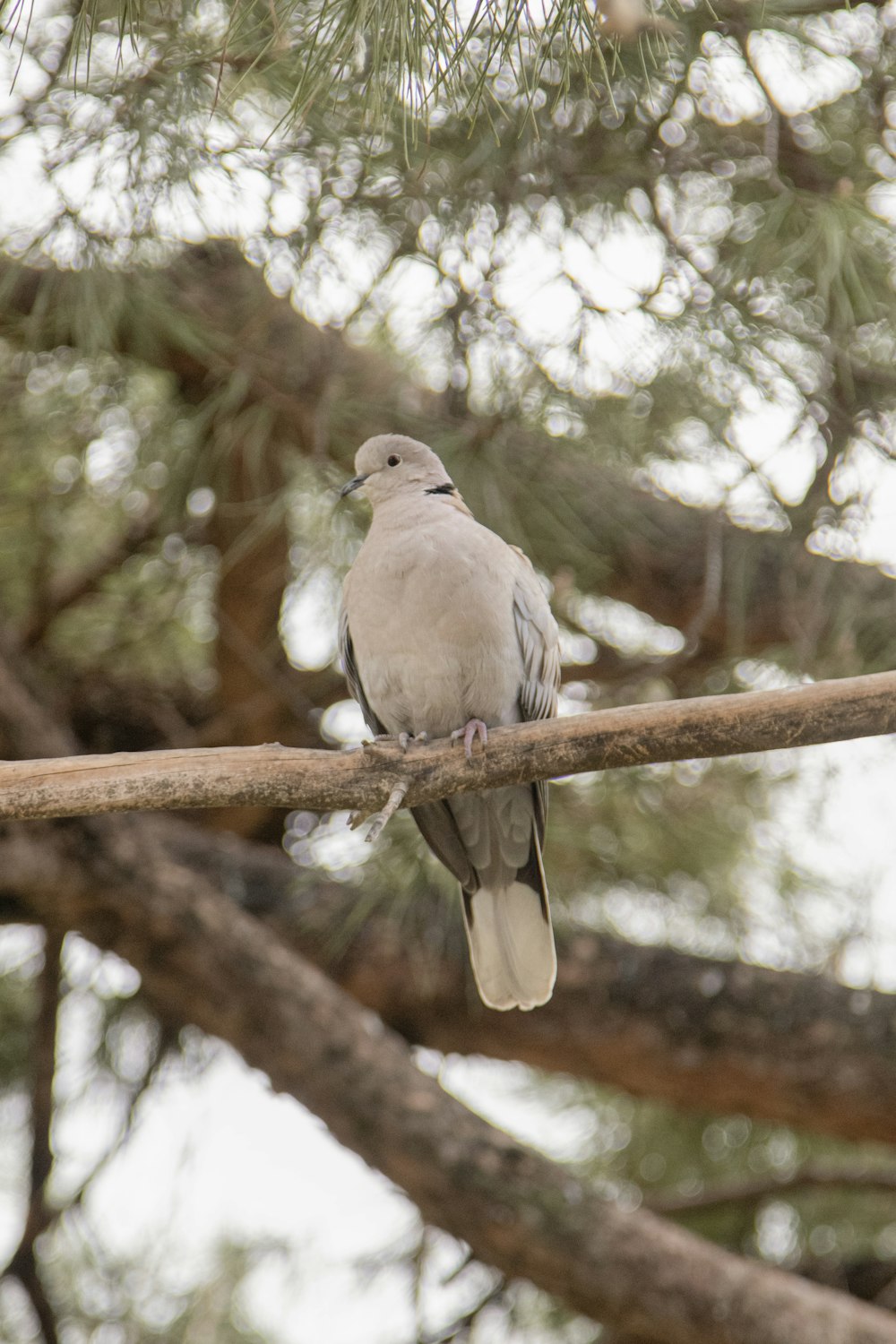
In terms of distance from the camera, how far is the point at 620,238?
6.80 ft

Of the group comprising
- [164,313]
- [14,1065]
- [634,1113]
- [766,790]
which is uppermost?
[164,313]

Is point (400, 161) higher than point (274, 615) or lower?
higher

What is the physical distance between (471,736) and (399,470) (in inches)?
23.4

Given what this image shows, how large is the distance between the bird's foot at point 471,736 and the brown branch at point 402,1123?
2.74ft

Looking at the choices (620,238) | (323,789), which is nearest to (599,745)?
(323,789)

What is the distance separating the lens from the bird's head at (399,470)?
6.74 feet

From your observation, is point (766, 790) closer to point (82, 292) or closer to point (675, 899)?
point (675, 899)

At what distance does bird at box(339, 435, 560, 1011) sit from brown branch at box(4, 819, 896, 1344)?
0.40m

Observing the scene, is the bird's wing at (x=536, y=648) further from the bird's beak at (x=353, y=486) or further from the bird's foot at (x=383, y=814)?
the bird's foot at (x=383, y=814)

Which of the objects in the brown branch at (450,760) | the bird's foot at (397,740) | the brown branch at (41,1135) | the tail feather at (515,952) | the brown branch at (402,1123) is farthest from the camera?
the brown branch at (41,1135)

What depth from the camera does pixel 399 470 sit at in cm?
207

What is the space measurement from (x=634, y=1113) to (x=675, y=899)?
0.62 metres

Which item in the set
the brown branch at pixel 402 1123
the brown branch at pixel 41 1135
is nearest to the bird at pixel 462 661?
the brown branch at pixel 402 1123

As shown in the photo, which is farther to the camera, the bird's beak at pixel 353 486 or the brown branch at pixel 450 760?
the bird's beak at pixel 353 486
